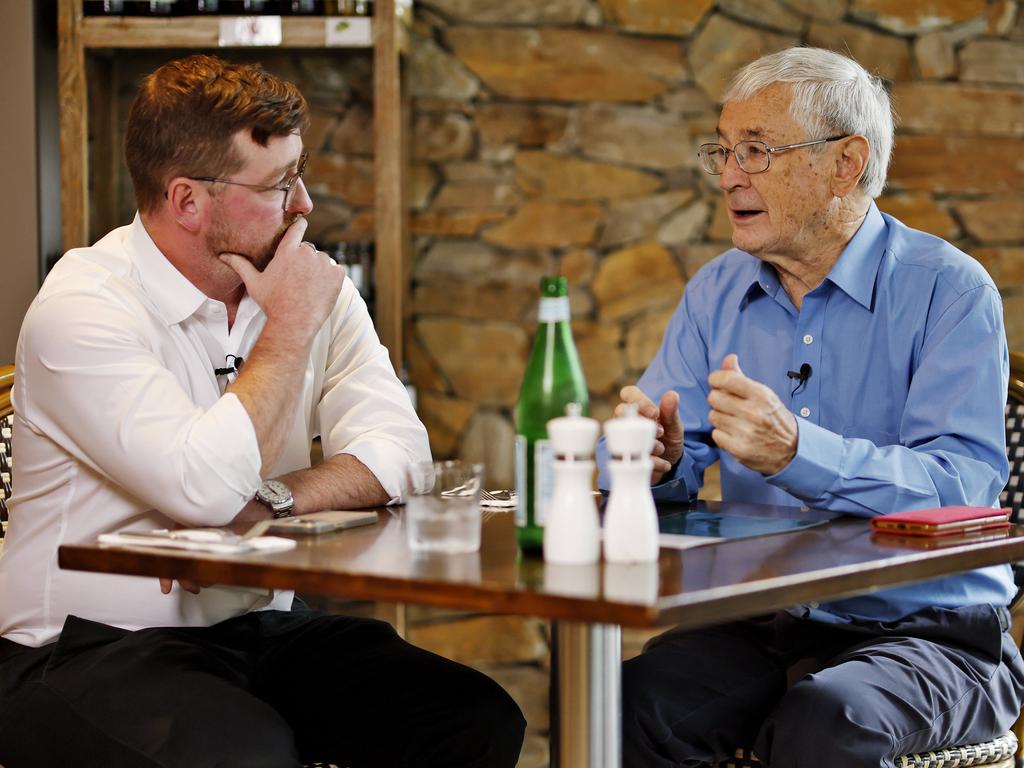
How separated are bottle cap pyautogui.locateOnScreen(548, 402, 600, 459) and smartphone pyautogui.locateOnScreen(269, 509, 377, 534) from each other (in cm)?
39

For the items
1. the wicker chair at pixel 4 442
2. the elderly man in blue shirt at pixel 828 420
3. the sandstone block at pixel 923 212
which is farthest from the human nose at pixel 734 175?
the sandstone block at pixel 923 212

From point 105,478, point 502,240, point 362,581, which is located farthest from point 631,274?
point 362,581

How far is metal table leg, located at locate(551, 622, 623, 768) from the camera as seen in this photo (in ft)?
4.66

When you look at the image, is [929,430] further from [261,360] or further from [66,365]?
[66,365]

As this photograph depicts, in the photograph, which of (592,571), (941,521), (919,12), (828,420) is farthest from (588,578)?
(919,12)

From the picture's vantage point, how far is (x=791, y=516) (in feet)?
5.90

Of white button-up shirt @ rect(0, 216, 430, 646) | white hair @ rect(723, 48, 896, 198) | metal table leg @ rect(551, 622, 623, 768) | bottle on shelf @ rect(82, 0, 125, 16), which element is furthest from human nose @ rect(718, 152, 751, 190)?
bottle on shelf @ rect(82, 0, 125, 16)

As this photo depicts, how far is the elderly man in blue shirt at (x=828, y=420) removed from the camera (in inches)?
69.0

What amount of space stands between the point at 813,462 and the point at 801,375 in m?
0.32

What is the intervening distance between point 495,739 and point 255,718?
369 millimetres

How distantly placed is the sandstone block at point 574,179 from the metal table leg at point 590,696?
8.31ft

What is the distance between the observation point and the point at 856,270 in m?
2.11

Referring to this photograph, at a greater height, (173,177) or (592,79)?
(592,79)

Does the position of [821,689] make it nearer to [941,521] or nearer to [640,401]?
[941,521]
